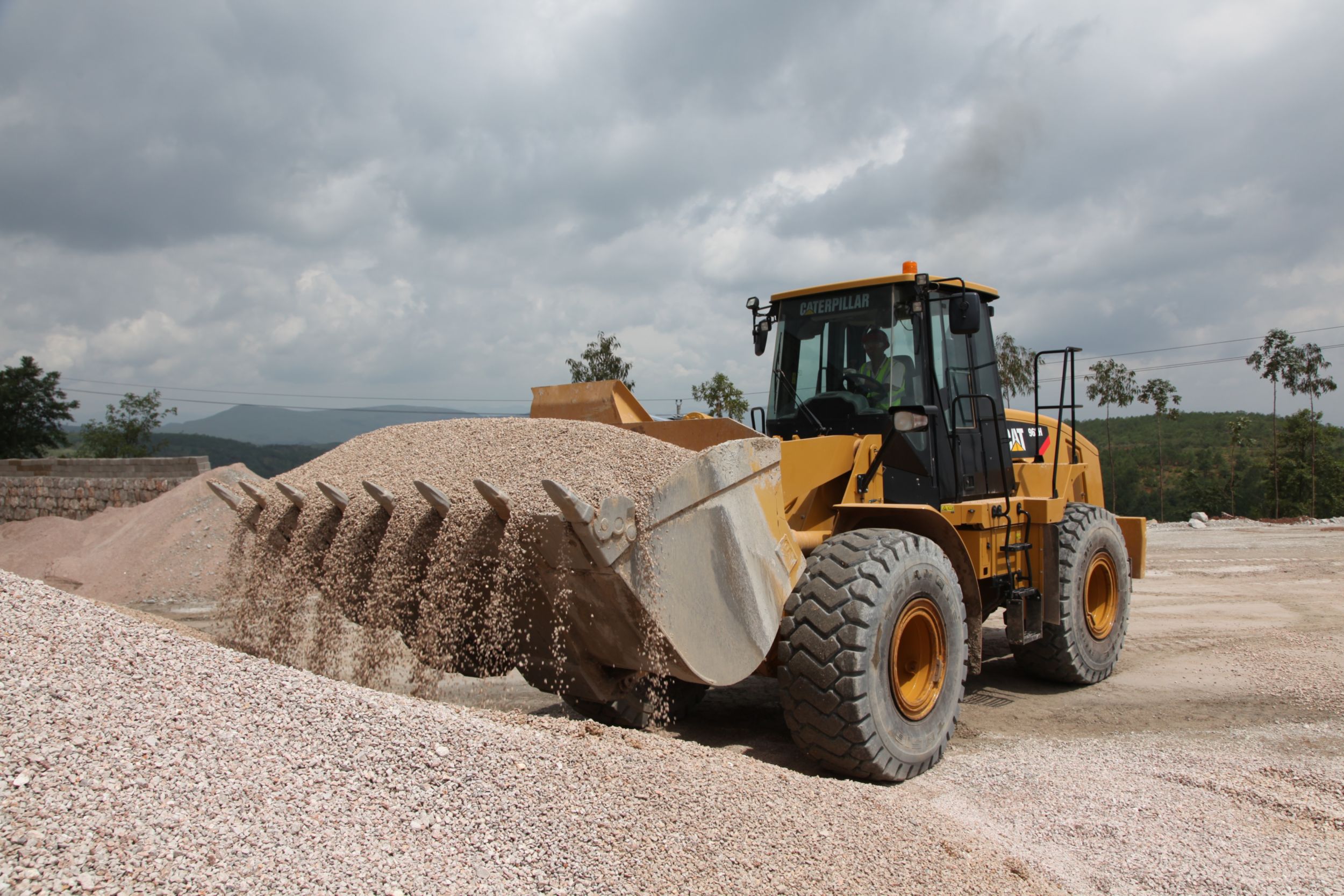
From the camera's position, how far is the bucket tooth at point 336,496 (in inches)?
173

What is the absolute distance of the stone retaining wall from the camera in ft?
51.1

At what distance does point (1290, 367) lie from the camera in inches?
1022

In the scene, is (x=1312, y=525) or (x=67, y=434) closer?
(x=1312, y=525)

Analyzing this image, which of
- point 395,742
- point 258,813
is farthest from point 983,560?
point 258,813

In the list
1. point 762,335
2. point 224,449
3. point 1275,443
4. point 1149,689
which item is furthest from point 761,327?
point 224,449

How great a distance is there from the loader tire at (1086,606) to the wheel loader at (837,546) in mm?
19

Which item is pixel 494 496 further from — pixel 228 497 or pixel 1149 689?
pixel 1149 689

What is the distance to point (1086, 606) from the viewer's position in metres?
6.31

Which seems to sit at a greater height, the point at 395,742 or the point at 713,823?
the point at 395,742

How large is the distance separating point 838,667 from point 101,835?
269cm

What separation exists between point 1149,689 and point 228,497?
6119mm

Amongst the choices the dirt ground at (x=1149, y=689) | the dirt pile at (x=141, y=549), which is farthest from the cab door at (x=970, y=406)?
the dirt pile at (x=141, y=549)

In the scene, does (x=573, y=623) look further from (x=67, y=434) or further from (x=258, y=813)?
(x=67, y=434)

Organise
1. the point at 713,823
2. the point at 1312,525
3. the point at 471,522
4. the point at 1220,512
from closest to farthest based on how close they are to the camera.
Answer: the point at 713,823 < the point at 471,522 < the point at 1312,525 < the point at 1220,512
